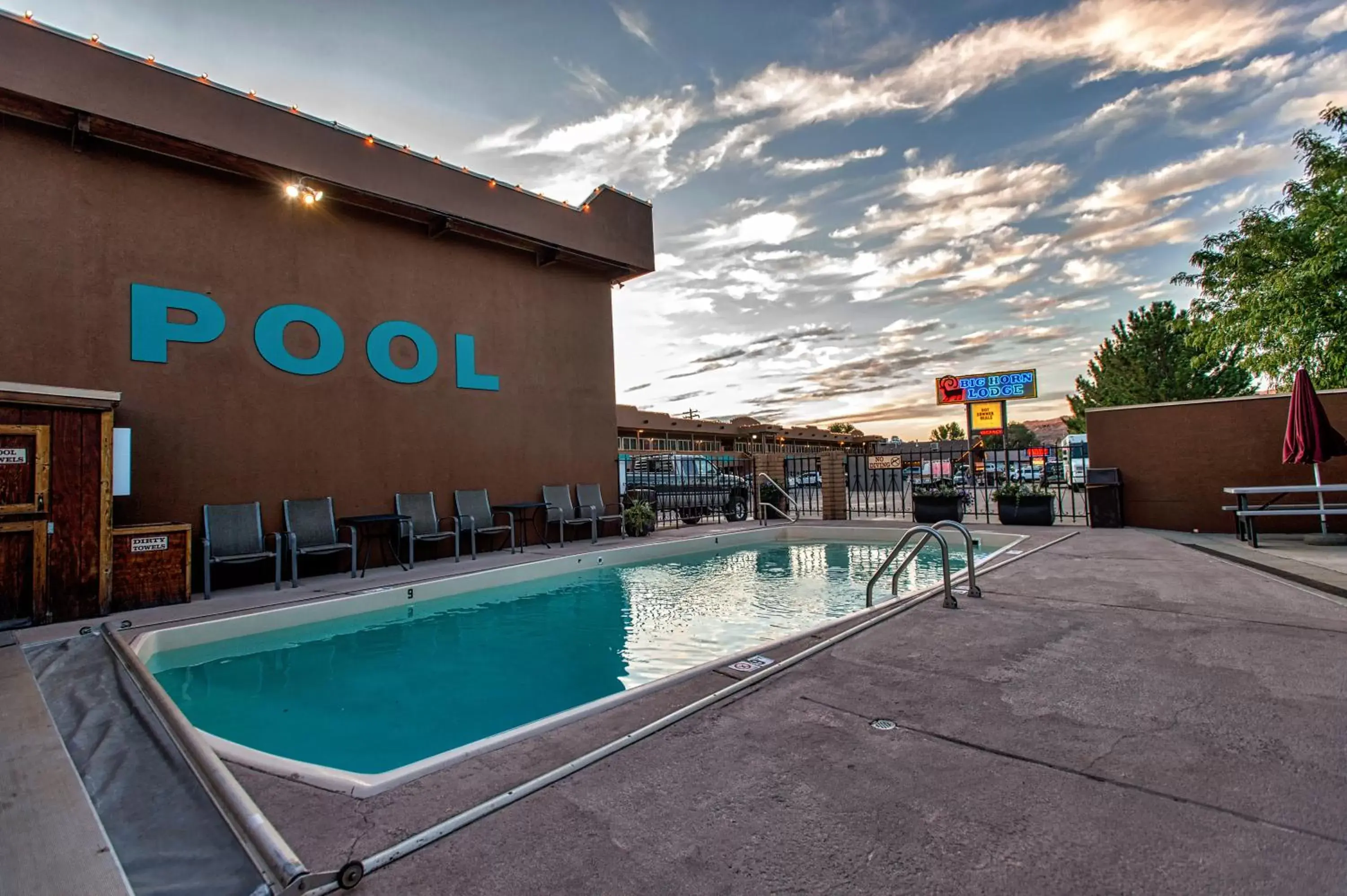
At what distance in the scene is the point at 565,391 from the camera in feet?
32.0

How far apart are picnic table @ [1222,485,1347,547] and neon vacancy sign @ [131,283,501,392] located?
31.2 ft

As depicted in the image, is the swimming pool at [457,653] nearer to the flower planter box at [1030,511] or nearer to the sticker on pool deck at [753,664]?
the sticker on pool deck at [753,664]

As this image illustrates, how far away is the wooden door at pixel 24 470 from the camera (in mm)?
4281

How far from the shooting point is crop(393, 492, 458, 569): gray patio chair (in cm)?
731

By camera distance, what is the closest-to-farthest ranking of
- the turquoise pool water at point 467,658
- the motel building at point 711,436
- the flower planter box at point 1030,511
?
the turquoise pool water at point 467,658 → the flower planter box at point 1030,511 → the motel building at point 711,436

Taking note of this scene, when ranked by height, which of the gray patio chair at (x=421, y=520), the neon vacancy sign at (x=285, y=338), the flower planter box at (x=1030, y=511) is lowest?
the flower planter box at (x=1030, y=511)

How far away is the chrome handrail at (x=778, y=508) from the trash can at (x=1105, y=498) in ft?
15.3

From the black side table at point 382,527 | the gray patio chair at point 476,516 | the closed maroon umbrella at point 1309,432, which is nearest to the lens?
the closed maroon umbrella at point 1309,432

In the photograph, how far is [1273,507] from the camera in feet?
25.2

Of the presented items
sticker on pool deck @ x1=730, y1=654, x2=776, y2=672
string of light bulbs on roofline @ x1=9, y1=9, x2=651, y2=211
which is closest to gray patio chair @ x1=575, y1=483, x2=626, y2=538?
string of light bulbs on roofline @ x1=9, y1=9, x2=651, y2=211

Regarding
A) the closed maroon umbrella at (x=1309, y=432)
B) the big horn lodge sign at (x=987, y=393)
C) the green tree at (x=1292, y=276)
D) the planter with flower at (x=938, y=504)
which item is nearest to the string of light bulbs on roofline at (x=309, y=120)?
the planter with flower at (x=938, y=504)

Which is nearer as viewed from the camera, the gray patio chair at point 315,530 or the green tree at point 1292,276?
the gray patio chair at point 315,530

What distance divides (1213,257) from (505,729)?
15.0 meters

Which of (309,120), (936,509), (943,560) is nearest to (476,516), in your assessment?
(309,120)
